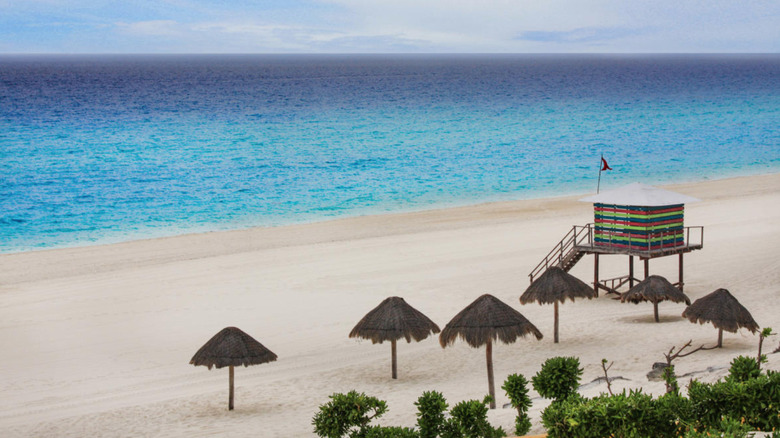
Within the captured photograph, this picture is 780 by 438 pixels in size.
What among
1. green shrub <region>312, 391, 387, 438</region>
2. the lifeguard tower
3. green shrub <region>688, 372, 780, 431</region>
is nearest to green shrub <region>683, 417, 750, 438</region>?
green shrub <region>688, 372, 780, 431</region>

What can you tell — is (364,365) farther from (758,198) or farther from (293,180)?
(293,180)

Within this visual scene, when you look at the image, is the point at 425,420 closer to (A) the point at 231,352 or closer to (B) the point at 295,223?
(A) the point at 231,352

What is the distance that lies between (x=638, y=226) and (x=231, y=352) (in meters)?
11.6

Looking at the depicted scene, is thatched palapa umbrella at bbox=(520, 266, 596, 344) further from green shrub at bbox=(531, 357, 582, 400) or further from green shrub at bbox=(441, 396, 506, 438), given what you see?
green shrub at bbox=(441, 396, 506, 438)

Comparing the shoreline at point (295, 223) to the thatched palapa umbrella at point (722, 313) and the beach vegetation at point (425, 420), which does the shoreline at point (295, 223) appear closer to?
the thatched palapa umbrella at point (722, 313)

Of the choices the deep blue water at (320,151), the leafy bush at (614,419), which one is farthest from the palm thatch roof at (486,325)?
the deep blue water at (320,151)

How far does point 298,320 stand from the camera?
21953 millimetres

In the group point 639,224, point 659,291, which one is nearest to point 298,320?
point 659,291

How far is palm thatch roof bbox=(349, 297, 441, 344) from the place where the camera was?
668 inches

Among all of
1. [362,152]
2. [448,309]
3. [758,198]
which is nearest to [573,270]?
[448,309]

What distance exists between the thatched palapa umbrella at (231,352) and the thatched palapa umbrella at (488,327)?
3348 millimetres

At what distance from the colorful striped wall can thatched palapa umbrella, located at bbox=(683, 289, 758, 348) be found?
14.6ft

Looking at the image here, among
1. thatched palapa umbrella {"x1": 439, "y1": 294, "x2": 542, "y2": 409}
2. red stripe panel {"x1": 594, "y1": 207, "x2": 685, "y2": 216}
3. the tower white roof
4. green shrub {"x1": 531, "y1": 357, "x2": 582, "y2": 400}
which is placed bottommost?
thatched palapa umbrella {"x1": 439, "y1": 294, "x2": 542, "y2": 409}

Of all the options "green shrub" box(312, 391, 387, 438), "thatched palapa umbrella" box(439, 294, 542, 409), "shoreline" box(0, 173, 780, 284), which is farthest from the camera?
"shoreline" box(0, 173, 780, 284)
